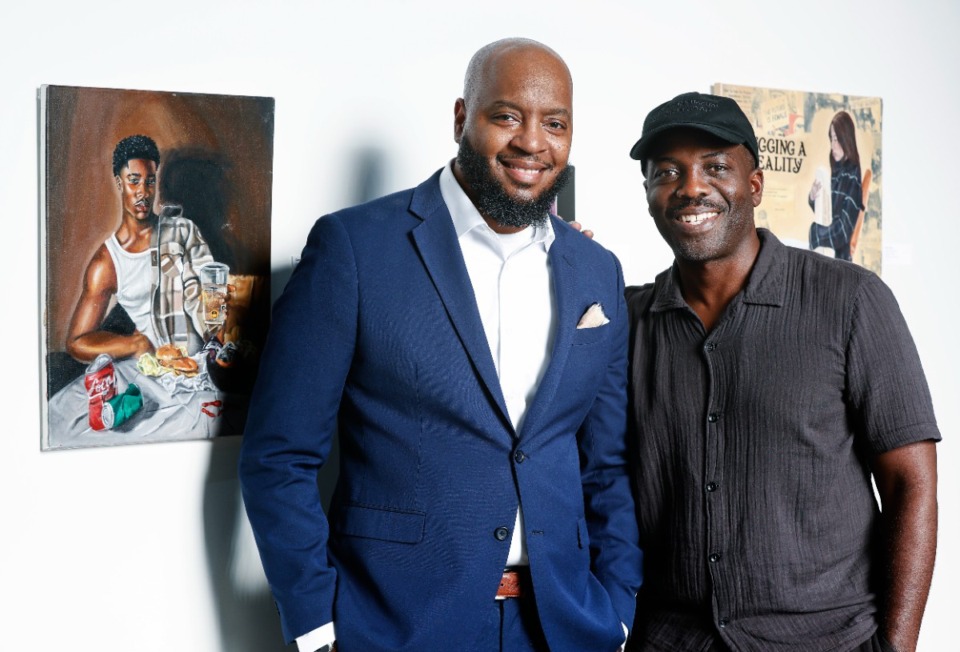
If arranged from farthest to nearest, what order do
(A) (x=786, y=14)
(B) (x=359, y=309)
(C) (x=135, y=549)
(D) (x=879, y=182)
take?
1. (D) (x=879, y=182)
2. (A) (x=786, y=14)
3. (C) (x=135, y=549)
4. (B) (x=359, y=309)

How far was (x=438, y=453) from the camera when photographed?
1.61 meters

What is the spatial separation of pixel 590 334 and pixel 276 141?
76 cm

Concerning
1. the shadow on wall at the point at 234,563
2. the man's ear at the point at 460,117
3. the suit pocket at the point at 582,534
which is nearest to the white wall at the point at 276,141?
the shadow on wall at the point at 234,563

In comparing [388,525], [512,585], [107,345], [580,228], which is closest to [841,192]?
[580,228]

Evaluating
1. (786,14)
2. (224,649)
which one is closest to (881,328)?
(786,14)

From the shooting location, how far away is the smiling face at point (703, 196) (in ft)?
6.11

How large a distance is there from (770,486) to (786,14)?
1.51 m

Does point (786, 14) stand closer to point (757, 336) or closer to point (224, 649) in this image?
point (757, 336)

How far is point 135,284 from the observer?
1.72 m

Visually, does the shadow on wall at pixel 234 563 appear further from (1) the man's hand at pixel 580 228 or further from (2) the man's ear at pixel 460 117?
(1) the man's hand at pixel 580 228

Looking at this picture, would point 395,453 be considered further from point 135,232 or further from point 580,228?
point 580,228

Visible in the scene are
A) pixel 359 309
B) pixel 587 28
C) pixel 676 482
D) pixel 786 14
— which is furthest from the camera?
pixel 786 14

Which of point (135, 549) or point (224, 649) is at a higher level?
point (135, 549)

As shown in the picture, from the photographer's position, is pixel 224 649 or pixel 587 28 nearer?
pixel 224 649
